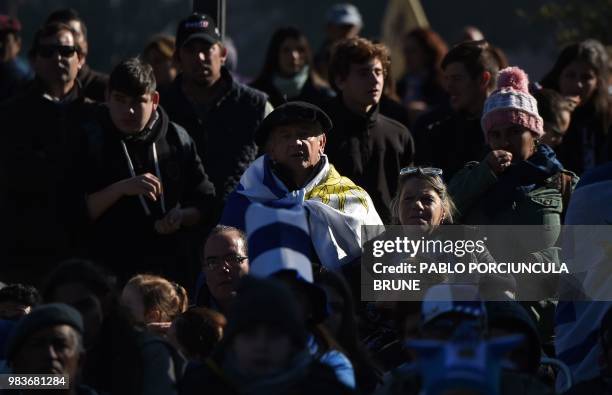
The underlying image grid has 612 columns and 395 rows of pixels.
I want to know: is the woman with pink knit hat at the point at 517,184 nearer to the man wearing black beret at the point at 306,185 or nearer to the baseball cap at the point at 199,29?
the man wearing black beret at the point at 306,185

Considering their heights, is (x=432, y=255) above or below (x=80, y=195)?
below

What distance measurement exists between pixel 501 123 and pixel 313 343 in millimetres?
2608

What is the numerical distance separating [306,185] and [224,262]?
55cm

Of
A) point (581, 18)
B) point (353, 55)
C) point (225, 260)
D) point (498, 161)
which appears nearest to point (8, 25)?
point (353, 55)

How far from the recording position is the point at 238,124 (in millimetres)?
9438

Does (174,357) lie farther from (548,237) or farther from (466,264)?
(548,237)

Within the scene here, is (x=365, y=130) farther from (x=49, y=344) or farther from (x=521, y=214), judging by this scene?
(x=49, y=344)

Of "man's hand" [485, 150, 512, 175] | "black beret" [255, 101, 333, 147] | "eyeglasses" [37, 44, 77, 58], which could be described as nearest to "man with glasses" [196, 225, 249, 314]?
"black beret" [255, 101, 333, 147]

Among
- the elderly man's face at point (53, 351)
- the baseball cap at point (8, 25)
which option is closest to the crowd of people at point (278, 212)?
the elderly man's face at point (53, 351)

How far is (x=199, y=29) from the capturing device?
935cm

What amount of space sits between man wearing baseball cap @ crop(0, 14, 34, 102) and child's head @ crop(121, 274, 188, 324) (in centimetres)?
424

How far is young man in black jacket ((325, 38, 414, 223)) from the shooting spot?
8.91 m

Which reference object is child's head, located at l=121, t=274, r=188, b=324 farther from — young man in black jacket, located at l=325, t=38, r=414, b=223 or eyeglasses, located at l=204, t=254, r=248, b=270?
young man in black jacket, located at l=325, t=38, r=414, b=223

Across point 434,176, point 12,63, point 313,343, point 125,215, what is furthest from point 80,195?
point 12,63
